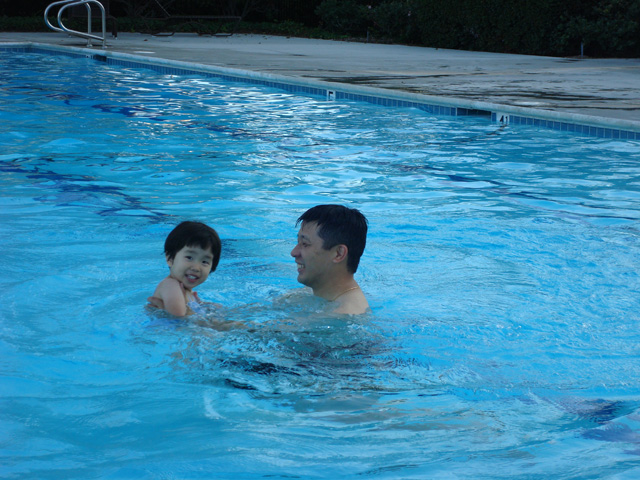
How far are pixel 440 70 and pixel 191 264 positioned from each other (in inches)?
463

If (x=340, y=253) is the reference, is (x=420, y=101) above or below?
above

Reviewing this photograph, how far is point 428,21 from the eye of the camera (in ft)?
70.5

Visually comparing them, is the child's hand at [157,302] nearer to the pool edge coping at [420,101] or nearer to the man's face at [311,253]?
the man's face at [311,253]

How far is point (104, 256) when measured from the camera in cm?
506

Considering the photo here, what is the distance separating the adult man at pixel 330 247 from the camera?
352cm

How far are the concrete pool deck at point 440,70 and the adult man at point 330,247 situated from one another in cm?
549

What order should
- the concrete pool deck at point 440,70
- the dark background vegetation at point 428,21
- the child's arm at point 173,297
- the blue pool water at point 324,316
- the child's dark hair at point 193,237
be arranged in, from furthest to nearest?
the dark background vegetation at point 428,21, the concrete pool deck at point 440,70, the child's arm at point 173,297, the child's dark hair at point 193,237, the blue pool water at point 324,316

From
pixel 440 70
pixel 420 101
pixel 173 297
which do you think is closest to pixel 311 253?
pixel 173 297

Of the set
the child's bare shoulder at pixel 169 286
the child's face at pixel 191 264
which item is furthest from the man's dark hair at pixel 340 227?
the child's bare shoulder at pixel 169 286

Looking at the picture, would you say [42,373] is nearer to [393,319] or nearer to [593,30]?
[393,319]

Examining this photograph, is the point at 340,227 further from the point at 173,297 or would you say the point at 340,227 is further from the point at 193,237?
the point at 173,297

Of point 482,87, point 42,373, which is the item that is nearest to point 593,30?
point 482,87

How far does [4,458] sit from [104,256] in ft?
8.58

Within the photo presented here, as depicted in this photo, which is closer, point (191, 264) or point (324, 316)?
point (191, 264)
